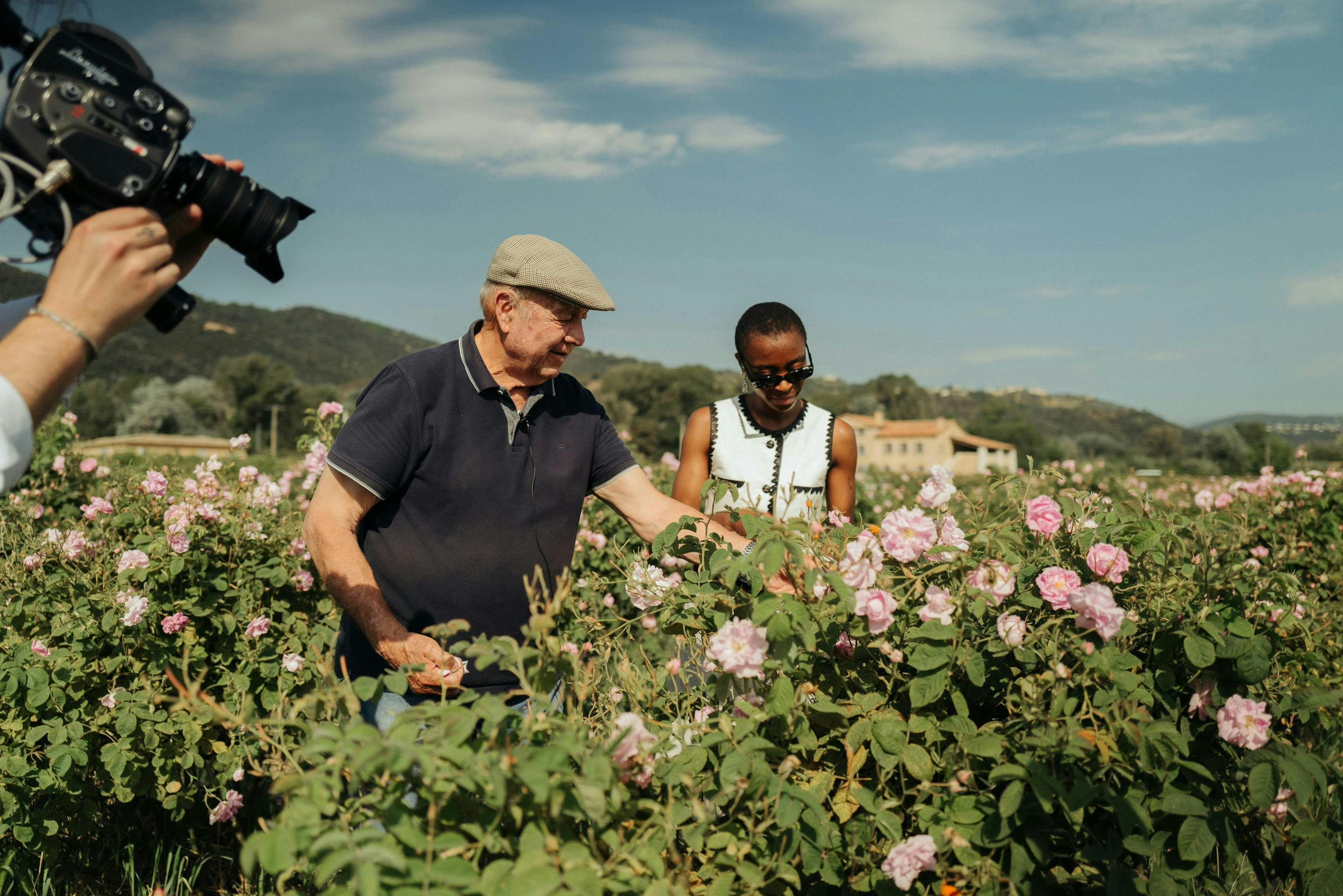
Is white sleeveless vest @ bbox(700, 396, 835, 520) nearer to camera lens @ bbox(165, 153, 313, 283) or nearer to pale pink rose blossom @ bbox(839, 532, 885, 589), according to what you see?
pale pink rose blossom @ bbox(839, 532, 885, 589)

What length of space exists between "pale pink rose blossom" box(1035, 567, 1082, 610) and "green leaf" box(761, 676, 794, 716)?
0.49 m

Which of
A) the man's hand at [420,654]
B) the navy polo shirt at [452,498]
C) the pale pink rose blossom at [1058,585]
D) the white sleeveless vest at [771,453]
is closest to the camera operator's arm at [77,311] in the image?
the man's hand at [420,654]

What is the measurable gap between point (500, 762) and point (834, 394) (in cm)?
8751

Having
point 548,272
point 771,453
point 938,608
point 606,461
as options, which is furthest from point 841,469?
point 938,608

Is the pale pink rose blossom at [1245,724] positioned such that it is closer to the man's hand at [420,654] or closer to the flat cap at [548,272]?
the man's hand at [420,654]

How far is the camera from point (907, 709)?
168 cm

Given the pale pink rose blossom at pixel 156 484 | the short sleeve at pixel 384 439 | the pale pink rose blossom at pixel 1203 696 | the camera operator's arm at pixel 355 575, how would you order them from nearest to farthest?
the pale pink rose blossom at pixel 1203 696
the camera operator's arm at pixel 355 575
the short sleeve at pixel 384 439
the pale pink rose blossom at pixel 156 484

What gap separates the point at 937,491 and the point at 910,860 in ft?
2.42

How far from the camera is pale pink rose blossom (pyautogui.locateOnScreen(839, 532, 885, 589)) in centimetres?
156

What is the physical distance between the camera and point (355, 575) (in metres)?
2.13

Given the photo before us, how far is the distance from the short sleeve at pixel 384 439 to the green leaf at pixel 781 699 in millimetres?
1238

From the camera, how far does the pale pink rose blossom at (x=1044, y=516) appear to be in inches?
67.6

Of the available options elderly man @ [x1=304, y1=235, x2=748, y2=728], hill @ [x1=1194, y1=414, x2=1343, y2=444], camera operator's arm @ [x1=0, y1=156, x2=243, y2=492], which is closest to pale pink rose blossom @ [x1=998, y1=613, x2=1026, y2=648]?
elderly man @ [x1=304, y1=235, x2=748, y2=728]

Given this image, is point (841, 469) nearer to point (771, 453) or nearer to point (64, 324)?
point (771, 453)
